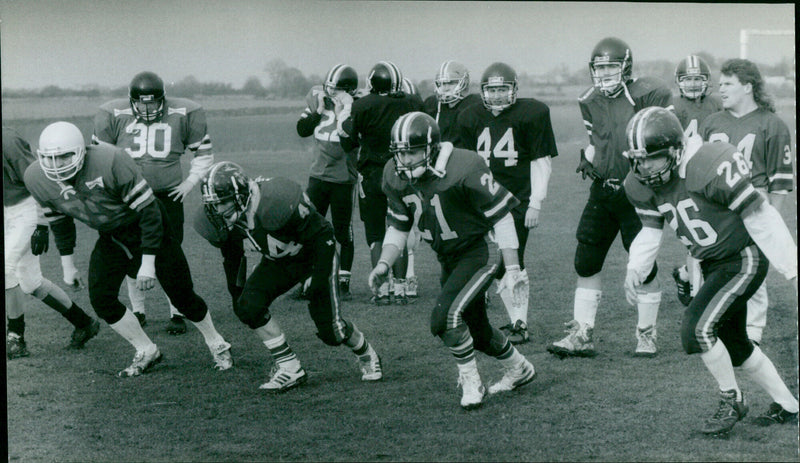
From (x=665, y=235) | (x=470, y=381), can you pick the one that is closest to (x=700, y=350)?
(x=470, y=381)

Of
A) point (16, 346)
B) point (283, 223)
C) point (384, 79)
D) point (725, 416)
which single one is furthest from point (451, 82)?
point (16, 346)

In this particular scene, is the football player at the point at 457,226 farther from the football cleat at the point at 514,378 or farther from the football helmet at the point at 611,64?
the football helmet at the point at 611,64

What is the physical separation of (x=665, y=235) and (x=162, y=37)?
3592 millimetres

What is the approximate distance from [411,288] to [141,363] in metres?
1.60

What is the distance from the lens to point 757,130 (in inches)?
144

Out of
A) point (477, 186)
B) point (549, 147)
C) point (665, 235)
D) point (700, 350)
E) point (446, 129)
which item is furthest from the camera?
point (665, 235)

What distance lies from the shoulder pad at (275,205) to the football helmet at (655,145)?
127 centimetres

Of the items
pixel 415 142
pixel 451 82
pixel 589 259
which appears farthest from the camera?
pixel 451 82

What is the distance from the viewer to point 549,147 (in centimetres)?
414

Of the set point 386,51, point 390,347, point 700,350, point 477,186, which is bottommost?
point 390,347

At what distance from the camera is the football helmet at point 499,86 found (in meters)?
4.08

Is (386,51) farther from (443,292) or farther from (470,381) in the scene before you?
(470,381)

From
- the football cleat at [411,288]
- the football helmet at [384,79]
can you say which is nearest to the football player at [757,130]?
the football helmet at [384,79]

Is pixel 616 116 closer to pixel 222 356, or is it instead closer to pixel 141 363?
pixel 222 356
